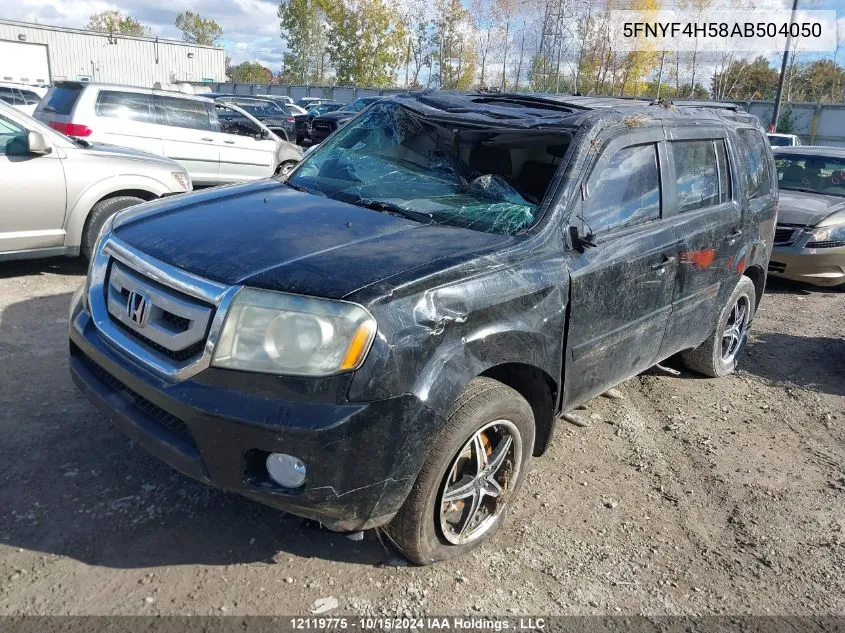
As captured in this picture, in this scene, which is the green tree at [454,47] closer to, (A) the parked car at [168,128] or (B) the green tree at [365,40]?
(B) the green tree at [365,40]

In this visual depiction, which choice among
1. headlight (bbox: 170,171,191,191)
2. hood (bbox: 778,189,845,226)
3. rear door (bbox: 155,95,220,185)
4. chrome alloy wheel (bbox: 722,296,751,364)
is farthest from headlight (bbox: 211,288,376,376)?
rear door (bbox: 155,95,220,185)

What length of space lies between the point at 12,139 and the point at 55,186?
1.61 feet

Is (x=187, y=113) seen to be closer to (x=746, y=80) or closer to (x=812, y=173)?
(x=812, y=173)

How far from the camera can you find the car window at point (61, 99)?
8.98 meters

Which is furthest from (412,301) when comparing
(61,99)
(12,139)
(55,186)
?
(61,99)

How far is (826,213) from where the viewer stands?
321 inches

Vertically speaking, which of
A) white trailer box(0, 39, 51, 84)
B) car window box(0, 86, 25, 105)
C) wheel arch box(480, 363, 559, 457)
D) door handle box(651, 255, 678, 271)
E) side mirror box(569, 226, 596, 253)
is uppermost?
white trailer box(0, 39, 51, 84)

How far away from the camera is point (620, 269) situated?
3.49 metres

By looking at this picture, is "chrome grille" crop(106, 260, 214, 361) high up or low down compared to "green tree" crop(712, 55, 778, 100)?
down

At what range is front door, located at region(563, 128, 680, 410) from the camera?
131 inches

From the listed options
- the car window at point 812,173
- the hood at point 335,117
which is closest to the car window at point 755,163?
the car window at point 812,173

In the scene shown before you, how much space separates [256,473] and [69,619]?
857 millimetres

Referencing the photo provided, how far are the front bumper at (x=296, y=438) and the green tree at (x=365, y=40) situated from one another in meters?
60.2

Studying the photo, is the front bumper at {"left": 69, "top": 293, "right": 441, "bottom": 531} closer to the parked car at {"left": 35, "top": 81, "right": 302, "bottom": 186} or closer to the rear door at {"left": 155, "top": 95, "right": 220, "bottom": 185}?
the parked car at {"left": 35, "top": 81, "right": 302, "bottom": 186}
